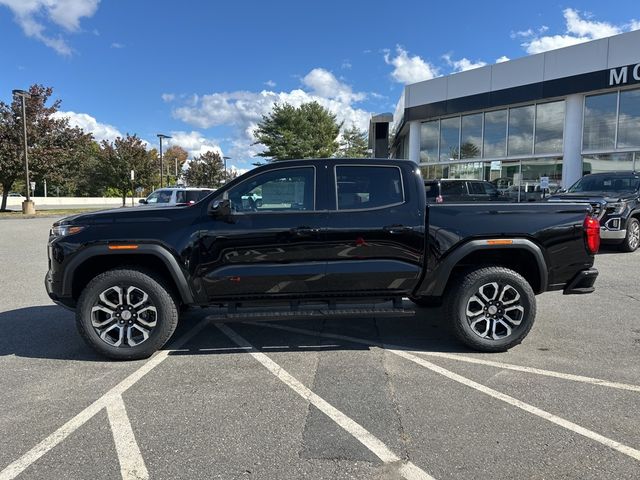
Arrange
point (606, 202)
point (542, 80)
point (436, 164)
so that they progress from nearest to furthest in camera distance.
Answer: point (606, 202)
point (542, 80)
point (436, 164)

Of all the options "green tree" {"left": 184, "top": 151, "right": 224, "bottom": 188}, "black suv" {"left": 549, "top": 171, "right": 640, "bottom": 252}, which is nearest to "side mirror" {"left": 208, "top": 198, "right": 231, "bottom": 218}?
"black suv" {"left": 549, "top": 171, "right": 640, "bottom": 252}

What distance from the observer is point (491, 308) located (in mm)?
4703

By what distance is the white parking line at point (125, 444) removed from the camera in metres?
2.77

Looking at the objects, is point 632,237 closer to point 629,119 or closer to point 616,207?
point 616,207

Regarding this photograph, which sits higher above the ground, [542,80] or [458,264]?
[542,80]

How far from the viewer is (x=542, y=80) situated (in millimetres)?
19547

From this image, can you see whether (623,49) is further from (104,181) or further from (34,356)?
(104,181)

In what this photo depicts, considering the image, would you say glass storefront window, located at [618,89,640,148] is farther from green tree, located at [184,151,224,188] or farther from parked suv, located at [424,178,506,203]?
green tree, located at [184,151,224,188]

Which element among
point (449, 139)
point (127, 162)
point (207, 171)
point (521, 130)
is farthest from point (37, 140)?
point (207, 171)

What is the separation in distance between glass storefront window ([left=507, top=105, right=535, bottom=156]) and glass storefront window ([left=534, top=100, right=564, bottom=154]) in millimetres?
286

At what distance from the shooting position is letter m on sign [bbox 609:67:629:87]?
17.2 meters

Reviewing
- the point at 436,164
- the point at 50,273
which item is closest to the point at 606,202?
the point at 50,273

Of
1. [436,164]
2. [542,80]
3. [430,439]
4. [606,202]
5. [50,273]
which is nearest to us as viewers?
[430,439]

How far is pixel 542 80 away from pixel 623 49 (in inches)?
117
